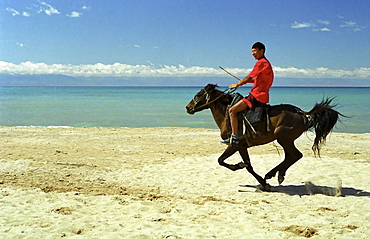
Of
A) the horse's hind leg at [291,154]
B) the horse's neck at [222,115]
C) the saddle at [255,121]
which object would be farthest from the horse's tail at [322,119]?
the horse's neck at [222,115]

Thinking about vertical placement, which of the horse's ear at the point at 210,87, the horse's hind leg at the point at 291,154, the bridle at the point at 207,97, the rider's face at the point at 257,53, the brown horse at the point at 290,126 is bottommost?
the horse's hind leg at the point at 291,154

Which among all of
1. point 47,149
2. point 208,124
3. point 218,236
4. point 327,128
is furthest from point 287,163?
point 208,124

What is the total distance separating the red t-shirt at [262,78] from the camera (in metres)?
7.44

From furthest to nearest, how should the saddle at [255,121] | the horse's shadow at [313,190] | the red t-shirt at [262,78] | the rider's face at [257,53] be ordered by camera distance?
the horse's shadow at [313,190], the saddle at [255,121], the rider's face at [257,53], the red t-shirt at [262,78]

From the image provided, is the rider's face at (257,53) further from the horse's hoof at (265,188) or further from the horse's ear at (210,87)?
the horse's hoof at (265,188)

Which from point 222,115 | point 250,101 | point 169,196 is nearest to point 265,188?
point 222,115

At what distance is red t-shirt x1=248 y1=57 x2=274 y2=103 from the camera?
7.44 metres

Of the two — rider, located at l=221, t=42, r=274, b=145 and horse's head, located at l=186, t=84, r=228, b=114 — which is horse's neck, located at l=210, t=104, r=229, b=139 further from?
rider, located at l=221, t=42, r=274, b=145

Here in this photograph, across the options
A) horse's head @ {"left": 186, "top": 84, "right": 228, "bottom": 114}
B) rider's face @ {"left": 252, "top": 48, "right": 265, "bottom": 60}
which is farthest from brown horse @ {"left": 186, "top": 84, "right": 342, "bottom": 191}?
rider's face @ {"left": 252, "top": 48, "right": 265, "bottom": 60}

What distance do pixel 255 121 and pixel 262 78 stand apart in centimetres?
88

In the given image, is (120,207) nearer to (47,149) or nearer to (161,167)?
(161,167)

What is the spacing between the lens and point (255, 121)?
302 inches

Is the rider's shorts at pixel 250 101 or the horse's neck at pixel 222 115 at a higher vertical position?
the rider's shorts at pixel 250 101

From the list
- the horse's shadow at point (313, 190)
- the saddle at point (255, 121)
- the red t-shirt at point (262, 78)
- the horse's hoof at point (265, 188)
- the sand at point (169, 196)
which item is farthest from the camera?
the horse's hoof at point (265, 188)
